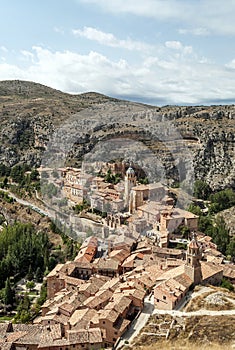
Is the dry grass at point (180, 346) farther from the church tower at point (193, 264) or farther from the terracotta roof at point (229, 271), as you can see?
the terracotta roof at point (229, 271)

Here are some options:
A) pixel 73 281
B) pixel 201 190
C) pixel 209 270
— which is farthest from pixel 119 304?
pixel 201 190

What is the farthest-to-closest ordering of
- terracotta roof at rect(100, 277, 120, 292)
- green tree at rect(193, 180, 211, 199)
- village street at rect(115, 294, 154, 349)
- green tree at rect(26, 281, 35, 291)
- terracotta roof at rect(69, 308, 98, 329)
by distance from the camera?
green tree at rect(193, 180, 211, 199) < green tree at rect(26, 281, 35, 291) < terracotta roof at rect(100, 277, 120, 292) < terracotta roof at rect(69, 308, 98, 329) < village street at rect(115, 294, 154, 349)

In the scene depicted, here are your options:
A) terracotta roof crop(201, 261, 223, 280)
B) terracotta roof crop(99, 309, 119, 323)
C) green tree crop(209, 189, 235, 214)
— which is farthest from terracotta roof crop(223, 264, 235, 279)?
green tree crop(209, 189, 235, 214)

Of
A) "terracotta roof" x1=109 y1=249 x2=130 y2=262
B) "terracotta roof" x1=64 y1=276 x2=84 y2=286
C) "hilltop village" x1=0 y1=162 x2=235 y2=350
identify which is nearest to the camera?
"hilltop village" x1=0 y1=162 x2=235 y2=350

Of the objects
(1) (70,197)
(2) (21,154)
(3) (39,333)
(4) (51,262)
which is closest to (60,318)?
(3) (39,333)

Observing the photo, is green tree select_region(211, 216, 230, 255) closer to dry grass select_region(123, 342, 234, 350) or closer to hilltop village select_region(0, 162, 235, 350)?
hilltop village select_region(0, 162, 235, 350)

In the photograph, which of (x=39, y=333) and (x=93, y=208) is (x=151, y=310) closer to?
(x=39, y=333)

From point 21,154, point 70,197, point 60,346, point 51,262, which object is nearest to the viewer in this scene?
point 60,346
